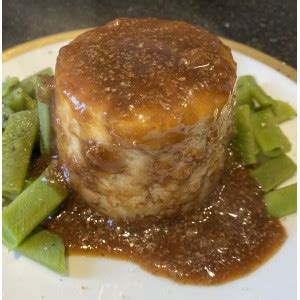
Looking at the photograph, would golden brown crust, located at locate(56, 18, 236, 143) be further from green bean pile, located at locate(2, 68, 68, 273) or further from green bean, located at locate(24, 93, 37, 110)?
green bean, located at locate(24, 93, 37, 110)

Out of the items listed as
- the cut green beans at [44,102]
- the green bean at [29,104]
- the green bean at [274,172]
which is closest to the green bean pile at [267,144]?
the green bean at [274,172]

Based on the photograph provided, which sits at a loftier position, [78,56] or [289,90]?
[78,56]

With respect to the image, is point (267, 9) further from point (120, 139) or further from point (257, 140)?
point (120, 139)

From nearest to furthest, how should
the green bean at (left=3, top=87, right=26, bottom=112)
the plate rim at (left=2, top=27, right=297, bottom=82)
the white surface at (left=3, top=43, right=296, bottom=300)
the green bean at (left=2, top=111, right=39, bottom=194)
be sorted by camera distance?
the white surface at (left=3, top=43, right=296, bottom=300) → the green bean at (left=2, top=111, right=39, bottom=194) → the green bean at (left=3, top=87, right=26, bottom=112) → the plate rim at (left=2, top=27, right=297, bottom=82)

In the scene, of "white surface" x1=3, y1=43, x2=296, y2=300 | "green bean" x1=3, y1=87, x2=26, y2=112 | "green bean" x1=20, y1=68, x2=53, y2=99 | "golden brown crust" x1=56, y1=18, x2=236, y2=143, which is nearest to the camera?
"golden brown crust" x1=56, y1=18, x2=236, y2=143

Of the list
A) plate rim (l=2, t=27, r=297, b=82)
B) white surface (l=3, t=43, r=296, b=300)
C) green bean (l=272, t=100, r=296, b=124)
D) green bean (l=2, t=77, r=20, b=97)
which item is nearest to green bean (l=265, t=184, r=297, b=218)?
white surface (l=3, t=43, r=296, b=300)

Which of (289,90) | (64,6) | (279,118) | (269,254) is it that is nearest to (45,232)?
(269,254)
